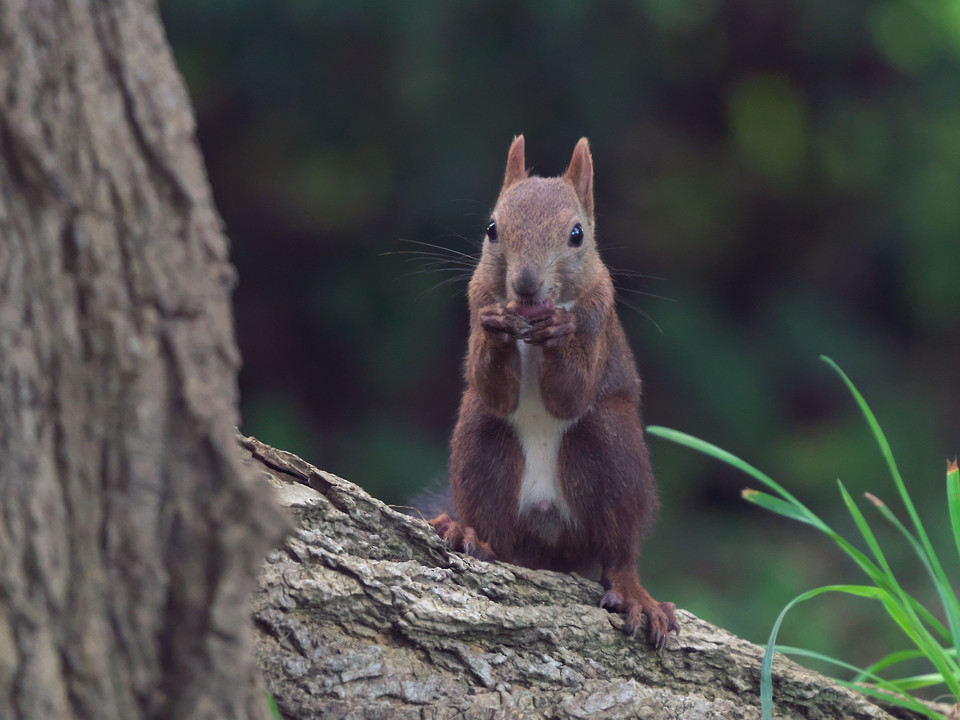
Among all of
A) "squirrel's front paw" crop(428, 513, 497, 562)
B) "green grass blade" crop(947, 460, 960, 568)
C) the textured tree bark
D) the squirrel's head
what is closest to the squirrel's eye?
the squirrel's head

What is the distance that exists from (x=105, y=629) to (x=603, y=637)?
97cm

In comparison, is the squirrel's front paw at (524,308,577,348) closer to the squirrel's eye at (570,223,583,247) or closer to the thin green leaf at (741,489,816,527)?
the squirrel's eye at (570,223,583,247)

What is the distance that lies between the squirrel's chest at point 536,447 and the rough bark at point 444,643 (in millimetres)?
195

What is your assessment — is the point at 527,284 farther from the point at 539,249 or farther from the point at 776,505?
the point at 776,505

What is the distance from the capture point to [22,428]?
0.85 m

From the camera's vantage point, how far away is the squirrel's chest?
1926 mm

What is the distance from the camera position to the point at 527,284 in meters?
1.79

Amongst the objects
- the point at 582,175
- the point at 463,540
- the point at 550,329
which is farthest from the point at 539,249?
the point at 463,540

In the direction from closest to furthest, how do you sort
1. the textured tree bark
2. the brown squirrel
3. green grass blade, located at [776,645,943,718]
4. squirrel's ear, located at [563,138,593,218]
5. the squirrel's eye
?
1. the textured tree bark
2. green grass blade, located at [776,645,943,718]
3. the brown squirrel
4. the squirrel's eye
5. squirrel's ear, located at [563,138,593,218]

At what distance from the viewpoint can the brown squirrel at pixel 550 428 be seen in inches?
72.7

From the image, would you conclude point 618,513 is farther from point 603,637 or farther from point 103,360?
point 103,360

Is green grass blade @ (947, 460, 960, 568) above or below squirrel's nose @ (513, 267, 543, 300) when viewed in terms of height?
below

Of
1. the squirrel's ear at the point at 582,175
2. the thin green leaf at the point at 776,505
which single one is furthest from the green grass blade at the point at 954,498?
the squirrel's ear at the point at 582,175

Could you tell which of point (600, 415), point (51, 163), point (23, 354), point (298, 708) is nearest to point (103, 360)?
point (23, 354)
